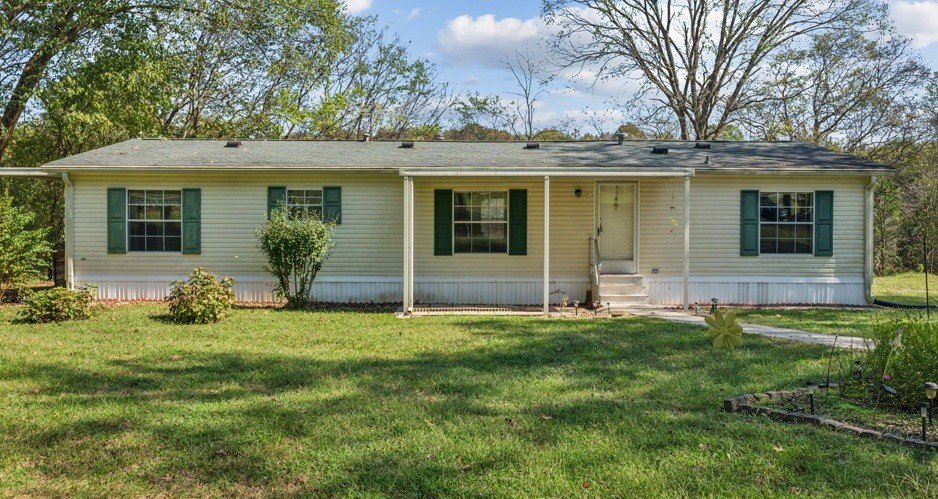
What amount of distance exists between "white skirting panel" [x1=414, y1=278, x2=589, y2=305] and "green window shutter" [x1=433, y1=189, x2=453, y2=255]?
750 mm

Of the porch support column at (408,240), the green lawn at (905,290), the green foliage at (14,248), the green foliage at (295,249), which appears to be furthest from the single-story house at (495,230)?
the green lawn at (905,290)

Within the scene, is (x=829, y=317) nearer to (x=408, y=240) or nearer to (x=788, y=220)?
(x=788, y=220)

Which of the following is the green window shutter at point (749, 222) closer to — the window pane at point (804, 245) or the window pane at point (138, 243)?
the window pane at point (804, 245)

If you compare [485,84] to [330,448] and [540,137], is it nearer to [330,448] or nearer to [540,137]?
[540,137]

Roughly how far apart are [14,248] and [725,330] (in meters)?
12.5

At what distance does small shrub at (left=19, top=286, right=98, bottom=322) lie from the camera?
31.7 feet

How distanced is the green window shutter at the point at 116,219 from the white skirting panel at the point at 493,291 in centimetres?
588

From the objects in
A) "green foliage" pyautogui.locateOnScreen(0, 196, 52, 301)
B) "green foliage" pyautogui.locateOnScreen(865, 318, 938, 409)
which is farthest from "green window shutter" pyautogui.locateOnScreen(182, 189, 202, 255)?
"green foliage" pyautogui.locateOnScreen(865, 318, 938, 409)

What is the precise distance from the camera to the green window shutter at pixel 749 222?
12.7 m

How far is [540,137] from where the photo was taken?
102 feet

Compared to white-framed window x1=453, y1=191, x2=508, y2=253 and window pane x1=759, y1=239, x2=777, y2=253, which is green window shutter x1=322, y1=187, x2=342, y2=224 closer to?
white-framed window x1=453, y1=191, x2=508, y2=253

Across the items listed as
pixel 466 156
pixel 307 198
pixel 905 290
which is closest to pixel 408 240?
pixel 307 198

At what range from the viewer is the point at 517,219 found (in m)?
12.9

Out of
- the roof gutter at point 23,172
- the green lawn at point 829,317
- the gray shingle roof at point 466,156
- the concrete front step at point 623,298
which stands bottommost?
the green lawn at point 829,317
